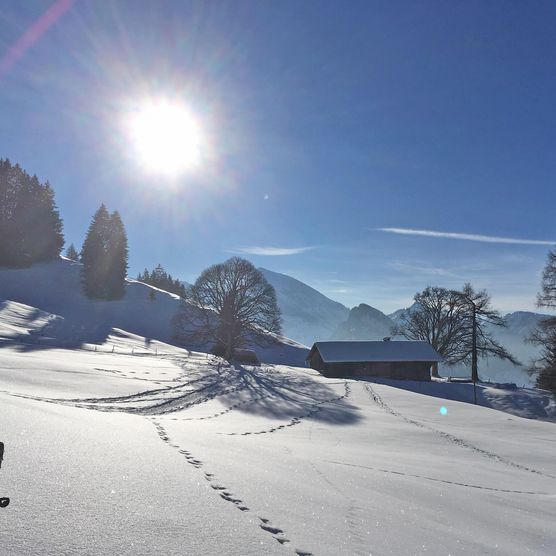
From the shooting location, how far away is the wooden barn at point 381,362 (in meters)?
43.4

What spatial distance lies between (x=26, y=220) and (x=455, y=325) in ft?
214

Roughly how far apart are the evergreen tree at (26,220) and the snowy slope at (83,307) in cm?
238

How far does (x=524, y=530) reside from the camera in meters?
4.09

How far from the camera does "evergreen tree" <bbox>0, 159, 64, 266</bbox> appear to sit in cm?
6134

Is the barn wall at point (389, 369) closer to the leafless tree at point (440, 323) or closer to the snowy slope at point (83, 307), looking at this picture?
the leafless tree at point (440, 323)

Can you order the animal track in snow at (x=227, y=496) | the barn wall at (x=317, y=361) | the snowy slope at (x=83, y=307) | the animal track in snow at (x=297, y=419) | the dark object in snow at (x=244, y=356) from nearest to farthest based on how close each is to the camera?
the animal track in snow at (x=227, y=496) → the animal track in snow at (x=297, y=419) → the dark object in snow at (x=244, y=356) → the barn wall at (x=317, y=361) → the snowy slope at (x=83, y=307)

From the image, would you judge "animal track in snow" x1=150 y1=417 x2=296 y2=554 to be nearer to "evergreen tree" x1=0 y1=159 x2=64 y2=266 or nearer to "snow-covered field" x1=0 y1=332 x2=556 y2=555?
"snow-covered field" x1=0 y1=332 x2=556 y2=555

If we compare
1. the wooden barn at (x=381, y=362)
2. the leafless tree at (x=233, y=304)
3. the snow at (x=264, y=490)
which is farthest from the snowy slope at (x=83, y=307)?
the snow at (x=264, y=490)

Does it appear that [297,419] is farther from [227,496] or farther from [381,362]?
[381,362]

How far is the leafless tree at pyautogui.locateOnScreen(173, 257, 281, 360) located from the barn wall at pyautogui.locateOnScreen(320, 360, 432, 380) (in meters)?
9.43

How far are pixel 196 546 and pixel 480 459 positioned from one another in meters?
8.19

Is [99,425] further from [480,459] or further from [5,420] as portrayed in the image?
[480,459]

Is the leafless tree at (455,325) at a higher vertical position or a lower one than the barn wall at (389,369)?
higher

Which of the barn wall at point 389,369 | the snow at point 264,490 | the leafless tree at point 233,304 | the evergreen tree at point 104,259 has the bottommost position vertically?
the snow at point 264,490
